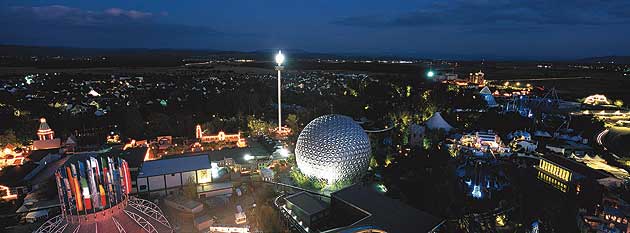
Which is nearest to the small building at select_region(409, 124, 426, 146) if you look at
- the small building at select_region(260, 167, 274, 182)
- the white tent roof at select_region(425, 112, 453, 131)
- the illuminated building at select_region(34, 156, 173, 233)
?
the white tent roof at select_region(425, 112, 453, 131)

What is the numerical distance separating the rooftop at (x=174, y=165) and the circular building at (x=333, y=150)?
6746mm

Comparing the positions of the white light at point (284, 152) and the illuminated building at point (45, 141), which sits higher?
the illuminated building at point (45, 141)

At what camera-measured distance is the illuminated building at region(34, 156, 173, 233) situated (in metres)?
11.9

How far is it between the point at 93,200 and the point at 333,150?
474 inches

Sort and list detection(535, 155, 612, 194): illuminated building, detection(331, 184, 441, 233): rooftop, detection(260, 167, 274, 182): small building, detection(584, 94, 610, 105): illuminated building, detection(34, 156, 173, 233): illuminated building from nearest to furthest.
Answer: detection(34, 156, 173, 233): illuminated building → detection(331, 184, 441, 233): rooftop → detection(535, 155, 612, 194): illuminated building → detection(260, 167, 274, 182): small building → detection(584, 94, 610, 105): illuminated building

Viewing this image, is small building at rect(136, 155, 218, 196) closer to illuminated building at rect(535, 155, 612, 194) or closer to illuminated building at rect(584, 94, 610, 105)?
illuminated building at rect(535, 155, 612, 194)

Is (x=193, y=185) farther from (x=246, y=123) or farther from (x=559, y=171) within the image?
(x=559, y=171)

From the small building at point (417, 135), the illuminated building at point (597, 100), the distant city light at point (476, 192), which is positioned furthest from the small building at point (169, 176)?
the illuminated building at point (597, 100)

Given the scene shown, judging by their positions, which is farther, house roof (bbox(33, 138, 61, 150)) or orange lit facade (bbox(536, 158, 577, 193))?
house roof (bbox(33, 138, 61, 150))

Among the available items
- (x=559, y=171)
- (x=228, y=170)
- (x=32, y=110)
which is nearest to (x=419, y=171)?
(x=559, y=171)

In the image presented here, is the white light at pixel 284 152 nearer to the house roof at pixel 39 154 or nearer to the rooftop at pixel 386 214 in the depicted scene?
the rooftop at pixel 386 214

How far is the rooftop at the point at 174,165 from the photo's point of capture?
71.0ft

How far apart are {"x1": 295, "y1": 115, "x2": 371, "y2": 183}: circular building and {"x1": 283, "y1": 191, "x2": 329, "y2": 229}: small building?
2.24 m

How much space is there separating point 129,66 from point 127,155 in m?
110
